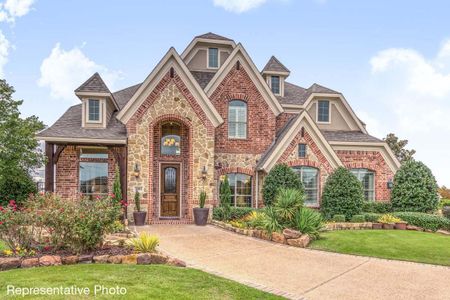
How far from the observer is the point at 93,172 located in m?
19.1

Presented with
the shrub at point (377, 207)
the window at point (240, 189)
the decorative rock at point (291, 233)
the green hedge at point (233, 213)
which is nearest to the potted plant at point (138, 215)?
the green hedge at point (233, 213)

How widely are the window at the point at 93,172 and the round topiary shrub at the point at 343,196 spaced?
10983 mm

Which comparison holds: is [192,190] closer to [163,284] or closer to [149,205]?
[149,205]

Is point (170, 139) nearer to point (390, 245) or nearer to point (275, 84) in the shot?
point (275, 84)

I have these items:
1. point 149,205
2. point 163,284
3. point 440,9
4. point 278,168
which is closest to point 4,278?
point 163,284

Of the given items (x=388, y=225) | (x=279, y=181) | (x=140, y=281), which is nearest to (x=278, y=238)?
(x=388, y=225)

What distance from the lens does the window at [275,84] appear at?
23.7 meters

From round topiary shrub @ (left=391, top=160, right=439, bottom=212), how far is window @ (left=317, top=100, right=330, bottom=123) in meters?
5.45

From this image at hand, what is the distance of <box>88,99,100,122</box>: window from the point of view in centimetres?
1941

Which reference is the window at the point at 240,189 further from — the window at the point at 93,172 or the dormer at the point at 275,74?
the window at the point at 93,172

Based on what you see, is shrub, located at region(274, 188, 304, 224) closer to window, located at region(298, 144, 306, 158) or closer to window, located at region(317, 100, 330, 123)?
window, located at region(298, 144, 306, 158)

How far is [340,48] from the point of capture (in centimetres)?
1641

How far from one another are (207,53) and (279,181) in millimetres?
8788

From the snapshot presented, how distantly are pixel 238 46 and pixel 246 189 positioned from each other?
7.60m
